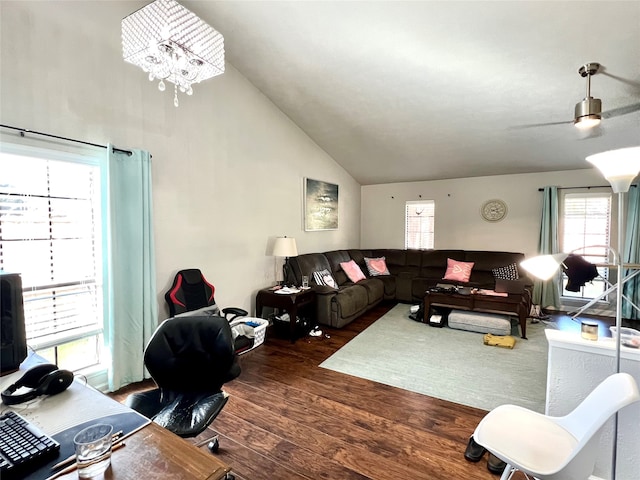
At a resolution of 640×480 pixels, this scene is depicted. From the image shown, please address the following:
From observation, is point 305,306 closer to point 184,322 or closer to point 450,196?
point 184,322

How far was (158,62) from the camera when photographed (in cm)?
205

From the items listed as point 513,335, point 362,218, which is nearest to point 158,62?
point 513,335

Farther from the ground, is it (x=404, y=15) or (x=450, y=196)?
(x=404, y=15)

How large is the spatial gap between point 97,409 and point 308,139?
14.5ft

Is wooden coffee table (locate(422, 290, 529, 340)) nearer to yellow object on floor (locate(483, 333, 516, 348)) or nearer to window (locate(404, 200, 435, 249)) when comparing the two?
yellow object on floor (locate(483, 333, 516, 348))

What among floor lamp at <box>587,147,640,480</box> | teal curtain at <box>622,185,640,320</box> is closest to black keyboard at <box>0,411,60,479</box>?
floor lamp at <box>587,147,640,480</box>

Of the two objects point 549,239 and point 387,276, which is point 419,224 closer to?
point 387,276

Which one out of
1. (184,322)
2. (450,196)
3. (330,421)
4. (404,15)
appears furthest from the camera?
(450,196)

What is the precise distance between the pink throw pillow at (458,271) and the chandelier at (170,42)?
468cm

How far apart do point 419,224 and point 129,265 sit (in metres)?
5.10

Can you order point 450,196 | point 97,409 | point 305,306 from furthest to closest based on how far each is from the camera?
point 450,196
point 305,306
point 97,409

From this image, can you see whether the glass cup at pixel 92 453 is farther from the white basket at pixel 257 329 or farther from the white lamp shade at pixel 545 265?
the white basket at pixel 257 329

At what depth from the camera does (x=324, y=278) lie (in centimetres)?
457

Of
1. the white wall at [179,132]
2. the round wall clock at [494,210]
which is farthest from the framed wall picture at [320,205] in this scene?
the round wall clock at [494,210]
